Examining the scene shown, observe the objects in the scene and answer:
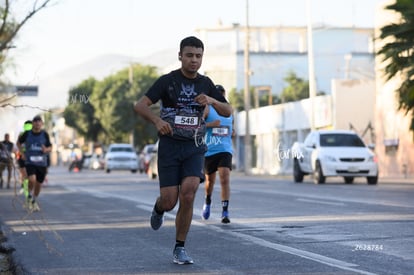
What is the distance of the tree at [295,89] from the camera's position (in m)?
91.7

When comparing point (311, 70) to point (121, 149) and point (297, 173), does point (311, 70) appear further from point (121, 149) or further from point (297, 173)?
point (121, 149)

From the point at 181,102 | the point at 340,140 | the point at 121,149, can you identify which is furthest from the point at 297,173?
the point at 121,149

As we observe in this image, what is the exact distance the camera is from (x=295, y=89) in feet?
302

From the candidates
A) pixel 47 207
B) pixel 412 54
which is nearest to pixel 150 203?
pixel 47 207

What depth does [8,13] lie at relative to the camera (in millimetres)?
14094

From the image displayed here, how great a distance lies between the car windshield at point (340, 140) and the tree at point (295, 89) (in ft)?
188

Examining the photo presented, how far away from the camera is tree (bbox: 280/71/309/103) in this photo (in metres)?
91.7

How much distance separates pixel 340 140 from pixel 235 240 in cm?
2130

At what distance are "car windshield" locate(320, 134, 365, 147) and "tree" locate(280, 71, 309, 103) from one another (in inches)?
2262

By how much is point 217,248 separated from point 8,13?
203 inches

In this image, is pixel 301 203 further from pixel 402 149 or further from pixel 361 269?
pixel 402 149

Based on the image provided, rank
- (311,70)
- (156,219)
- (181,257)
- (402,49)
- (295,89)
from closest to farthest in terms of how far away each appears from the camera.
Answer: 1. (181,257)
2. (156,219)
3. (402,49)
4. (311,70)
5. (295,89)

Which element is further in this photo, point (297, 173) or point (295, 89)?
point (295, 89)

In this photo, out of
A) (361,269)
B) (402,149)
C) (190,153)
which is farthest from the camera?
(402,149)
